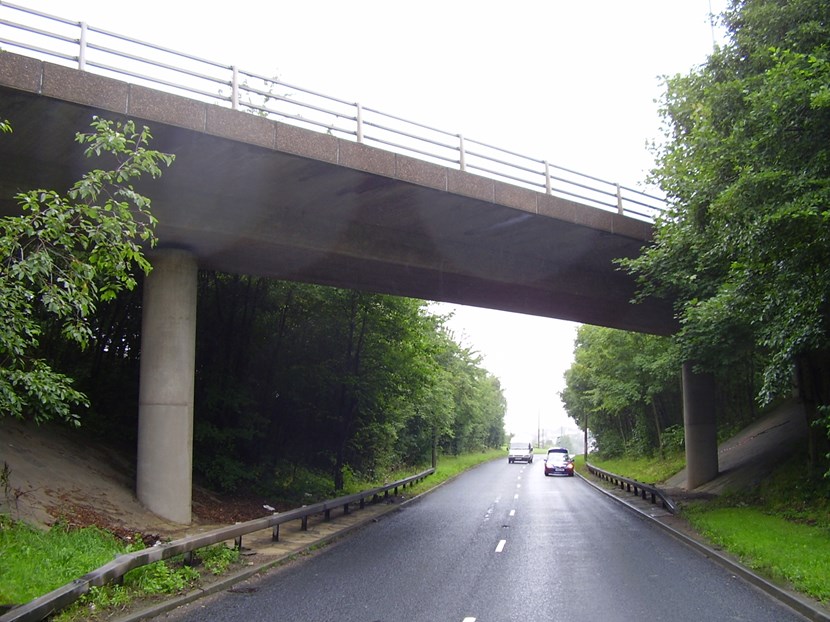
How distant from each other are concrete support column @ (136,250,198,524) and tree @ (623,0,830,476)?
10421 mm

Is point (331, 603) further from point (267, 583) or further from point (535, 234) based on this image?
Answer: point (535, 234)

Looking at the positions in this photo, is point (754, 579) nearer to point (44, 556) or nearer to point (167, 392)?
point (44, 556)

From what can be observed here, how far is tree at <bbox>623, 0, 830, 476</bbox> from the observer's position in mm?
10555

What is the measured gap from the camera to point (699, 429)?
26.2 metres

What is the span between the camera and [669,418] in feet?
145

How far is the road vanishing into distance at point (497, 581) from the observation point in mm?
8398

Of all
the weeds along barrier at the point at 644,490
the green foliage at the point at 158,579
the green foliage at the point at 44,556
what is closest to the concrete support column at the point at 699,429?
the weeds along barrier at the point at 644,490

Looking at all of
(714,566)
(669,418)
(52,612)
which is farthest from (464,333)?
(52,612)

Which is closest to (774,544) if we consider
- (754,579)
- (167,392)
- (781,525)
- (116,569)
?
(754,579)

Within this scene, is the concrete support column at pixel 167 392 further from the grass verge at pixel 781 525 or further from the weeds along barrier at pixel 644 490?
the weeds along barrier at pixel 644 490

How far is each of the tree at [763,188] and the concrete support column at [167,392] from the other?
10421 mm

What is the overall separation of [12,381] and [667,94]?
61.5ft

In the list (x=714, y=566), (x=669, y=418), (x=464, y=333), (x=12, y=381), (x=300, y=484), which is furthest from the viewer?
(x=464, y=333)

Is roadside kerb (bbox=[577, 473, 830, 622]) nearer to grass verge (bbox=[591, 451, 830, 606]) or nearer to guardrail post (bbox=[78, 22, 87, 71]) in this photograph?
grass verge (bbox=[591, 451, 830, 606])
